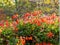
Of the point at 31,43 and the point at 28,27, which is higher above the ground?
the point at 28,27

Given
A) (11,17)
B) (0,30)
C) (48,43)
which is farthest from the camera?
(11,17)

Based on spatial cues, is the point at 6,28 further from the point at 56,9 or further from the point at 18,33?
→ the point at 56,9

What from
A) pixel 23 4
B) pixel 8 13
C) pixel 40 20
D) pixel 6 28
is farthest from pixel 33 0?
pixel 6 28

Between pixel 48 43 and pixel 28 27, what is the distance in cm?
59

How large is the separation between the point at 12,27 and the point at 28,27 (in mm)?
338

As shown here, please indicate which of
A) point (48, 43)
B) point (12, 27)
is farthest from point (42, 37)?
point (12, 27)

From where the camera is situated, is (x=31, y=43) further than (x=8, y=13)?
No

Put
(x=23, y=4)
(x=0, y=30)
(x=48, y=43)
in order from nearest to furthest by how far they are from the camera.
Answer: (x=0, y=30) → (x=48, y=43) → (x=23, y=4)

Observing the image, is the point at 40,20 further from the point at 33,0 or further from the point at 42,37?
the point at 33,0

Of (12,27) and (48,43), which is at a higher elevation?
(12,27)

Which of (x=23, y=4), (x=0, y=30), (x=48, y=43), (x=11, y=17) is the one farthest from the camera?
(x=23, y=4)

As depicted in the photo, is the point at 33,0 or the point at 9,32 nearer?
the point at 9,32

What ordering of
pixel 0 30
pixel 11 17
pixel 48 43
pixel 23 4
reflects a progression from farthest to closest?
1. pixel 23 4
2. pixel 11 17
3. pixel 48 43
4. pixel 0 30

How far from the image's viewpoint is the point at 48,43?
18.1ft
